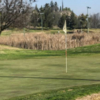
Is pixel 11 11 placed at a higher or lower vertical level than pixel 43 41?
higher

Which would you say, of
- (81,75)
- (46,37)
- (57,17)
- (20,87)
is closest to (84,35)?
(46,37)

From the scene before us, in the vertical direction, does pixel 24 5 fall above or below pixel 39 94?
above

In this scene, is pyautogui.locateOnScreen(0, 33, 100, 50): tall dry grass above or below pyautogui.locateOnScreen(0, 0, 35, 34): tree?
below

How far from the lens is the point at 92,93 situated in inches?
273

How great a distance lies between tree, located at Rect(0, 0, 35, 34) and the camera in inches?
1180

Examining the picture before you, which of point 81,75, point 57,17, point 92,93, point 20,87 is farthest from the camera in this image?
point 57,17

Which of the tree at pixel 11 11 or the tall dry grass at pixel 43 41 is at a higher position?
the tree at pixel 11 11

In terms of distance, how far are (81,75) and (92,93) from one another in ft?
11.2

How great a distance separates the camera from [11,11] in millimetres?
30016

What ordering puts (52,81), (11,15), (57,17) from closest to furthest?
(52,81) < (11,15) < (57,17)

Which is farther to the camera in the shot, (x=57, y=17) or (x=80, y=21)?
(x=57, y=17)

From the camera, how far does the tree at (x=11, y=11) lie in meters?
30.0

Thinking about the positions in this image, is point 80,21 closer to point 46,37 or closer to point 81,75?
point 46,37

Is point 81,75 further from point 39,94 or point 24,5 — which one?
point 24,5
